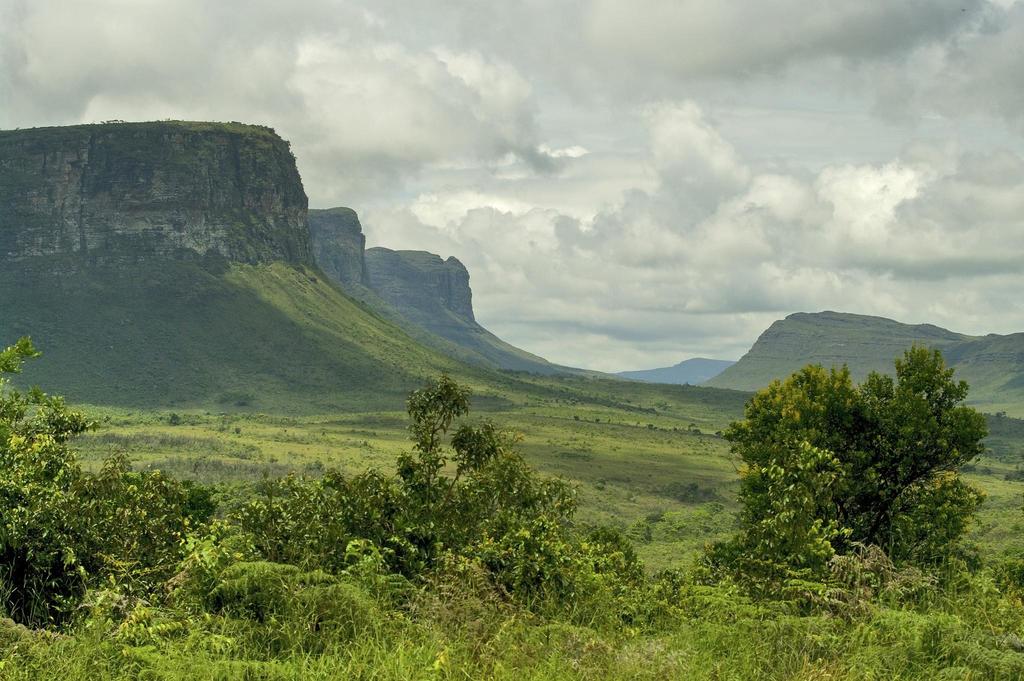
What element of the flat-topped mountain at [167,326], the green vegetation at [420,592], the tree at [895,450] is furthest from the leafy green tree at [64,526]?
the flat-topped mountain at [167,326]

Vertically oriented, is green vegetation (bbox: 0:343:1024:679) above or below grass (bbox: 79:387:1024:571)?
above

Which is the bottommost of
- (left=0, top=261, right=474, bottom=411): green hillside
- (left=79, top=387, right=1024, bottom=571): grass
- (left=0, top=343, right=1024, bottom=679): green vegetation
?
(left=79, top=387, right=1024, bottom=571): grass

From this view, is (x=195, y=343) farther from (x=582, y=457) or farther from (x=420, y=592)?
(x=420, y=592)

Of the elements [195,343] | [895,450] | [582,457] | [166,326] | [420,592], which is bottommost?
[582,457]

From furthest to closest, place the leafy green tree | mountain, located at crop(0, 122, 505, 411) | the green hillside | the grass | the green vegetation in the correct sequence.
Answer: mountain, located at crop(0, 122, 505, 411), the green hillside, the grass, the leafy green tree, the green vegetation

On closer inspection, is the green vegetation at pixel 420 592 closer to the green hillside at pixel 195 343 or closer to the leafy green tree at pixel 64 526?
the leafy green tree at pixel 64 526

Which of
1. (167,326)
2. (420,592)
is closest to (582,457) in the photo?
(420,592)

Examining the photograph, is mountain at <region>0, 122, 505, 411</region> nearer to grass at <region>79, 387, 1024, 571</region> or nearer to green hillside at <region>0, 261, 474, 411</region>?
green hillside at <region>0, 261, 474, 411</region>

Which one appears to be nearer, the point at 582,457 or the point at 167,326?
the point at 582,457

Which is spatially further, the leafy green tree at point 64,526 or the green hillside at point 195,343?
the green hillside at point 195,343

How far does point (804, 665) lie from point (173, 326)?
17548 centimetres

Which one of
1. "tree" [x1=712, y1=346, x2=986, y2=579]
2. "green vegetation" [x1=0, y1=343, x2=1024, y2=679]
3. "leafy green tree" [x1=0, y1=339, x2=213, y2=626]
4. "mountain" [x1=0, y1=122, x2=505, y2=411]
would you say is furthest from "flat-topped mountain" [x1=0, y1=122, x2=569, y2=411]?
"green vegetation" [x1=0, y1=343, x2=1024, y2=679]

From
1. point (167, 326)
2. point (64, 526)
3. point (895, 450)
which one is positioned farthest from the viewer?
point (167, 326)

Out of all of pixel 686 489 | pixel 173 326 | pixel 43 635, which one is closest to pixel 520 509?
pixel 43 635
